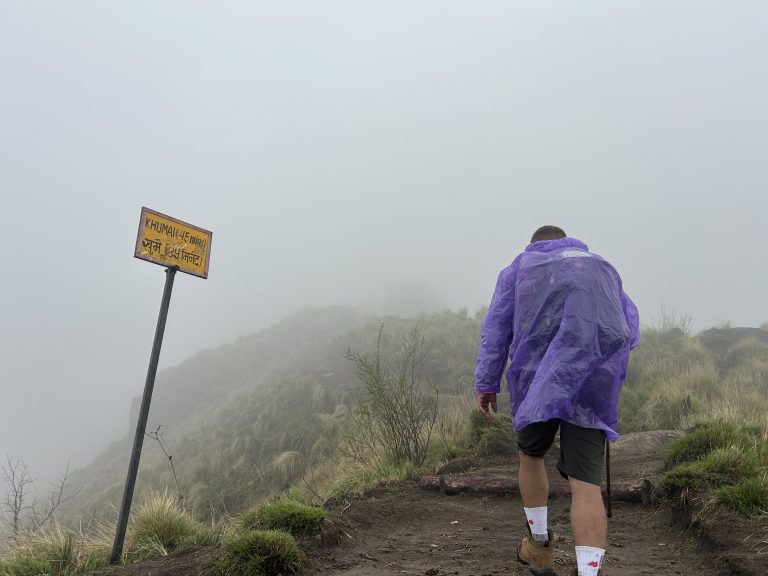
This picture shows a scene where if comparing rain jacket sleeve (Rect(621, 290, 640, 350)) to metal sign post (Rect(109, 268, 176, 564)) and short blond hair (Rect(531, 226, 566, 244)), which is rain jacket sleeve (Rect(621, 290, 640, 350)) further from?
metal sign post (Rect(109, 268, 176, 564))

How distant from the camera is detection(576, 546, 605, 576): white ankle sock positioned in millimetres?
2275

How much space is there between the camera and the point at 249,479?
11.5 metres

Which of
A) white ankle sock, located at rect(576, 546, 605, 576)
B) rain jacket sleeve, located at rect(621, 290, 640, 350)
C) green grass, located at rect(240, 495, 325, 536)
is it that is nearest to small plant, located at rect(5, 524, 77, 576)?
green grass, located at rect(240, 495, 325, 536)

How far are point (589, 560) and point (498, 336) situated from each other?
43.8 inches

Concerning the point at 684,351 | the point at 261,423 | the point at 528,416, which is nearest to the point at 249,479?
the point at 261,423

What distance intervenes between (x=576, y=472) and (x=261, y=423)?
13.5 meters

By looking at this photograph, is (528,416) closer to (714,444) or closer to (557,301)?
(557,301)

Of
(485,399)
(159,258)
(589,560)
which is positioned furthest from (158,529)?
(589,560)

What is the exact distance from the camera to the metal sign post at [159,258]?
12.9 feet

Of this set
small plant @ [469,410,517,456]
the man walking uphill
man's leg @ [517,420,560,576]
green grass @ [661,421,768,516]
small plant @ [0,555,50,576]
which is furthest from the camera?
small plant @ [469,410,517,456]

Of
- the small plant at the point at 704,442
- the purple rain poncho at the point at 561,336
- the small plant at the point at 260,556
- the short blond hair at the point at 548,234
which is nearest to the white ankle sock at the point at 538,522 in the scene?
the purple rain poncho at the point at 561,336

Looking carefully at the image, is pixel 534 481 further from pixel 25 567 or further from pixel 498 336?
pixel 25 567

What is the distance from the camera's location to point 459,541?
3.75 meters

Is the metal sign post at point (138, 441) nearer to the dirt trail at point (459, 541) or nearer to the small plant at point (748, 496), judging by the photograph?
the dirt trail at point (459, 541)
